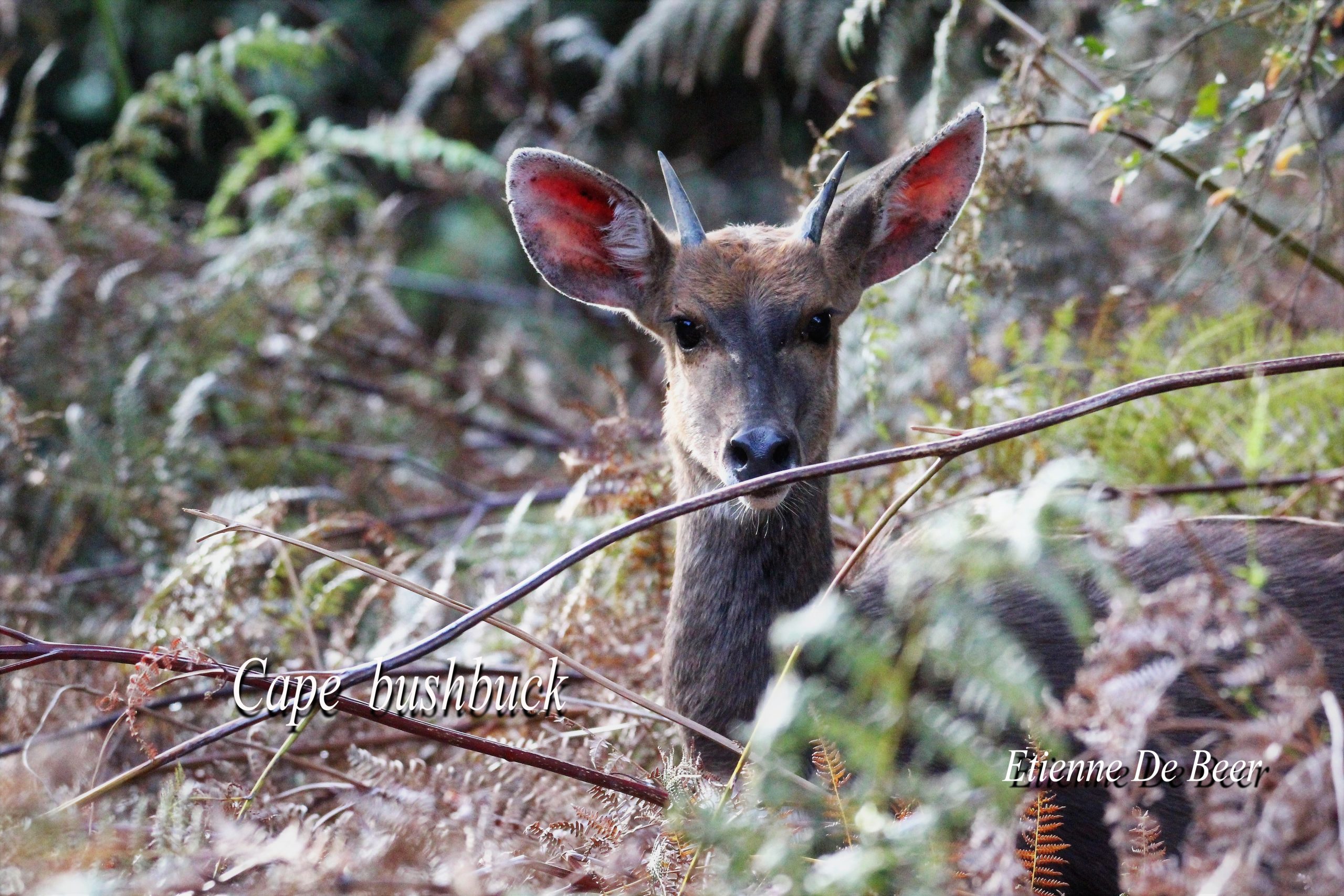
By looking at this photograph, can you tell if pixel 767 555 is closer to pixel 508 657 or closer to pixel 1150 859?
pixel 508 657

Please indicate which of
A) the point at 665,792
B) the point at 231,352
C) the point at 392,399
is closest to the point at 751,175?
the point at 392,399

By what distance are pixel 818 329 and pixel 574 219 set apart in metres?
0.76

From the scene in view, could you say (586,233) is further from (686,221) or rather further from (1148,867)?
(1148,867)

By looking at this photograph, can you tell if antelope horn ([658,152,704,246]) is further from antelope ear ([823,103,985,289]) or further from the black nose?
the black nose

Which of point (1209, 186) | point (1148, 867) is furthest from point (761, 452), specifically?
point (1209, 186)

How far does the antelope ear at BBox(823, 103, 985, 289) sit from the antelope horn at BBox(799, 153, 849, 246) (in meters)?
0.08

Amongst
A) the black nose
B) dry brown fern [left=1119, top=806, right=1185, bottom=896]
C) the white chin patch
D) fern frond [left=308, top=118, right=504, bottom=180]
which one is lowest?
dry brown fern [left=1119, top=806, right=1185, bottom=896]

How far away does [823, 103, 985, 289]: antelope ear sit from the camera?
10.6 ft

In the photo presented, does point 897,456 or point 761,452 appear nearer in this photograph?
point 897,456

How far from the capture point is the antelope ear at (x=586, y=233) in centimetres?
331

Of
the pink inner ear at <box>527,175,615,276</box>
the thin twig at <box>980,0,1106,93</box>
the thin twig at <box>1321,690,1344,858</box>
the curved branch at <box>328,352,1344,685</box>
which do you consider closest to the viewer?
the thin twig at <box>1321,690,1344,858</box>

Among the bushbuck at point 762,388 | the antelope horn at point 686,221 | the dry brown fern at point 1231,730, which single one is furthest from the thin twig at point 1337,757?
the antelope horn at point 686,221

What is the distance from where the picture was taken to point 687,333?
3326 millimetres

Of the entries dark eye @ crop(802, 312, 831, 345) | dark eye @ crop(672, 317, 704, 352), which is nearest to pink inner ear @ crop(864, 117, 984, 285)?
dark eye @ crop(802, 312, 831, 345)
